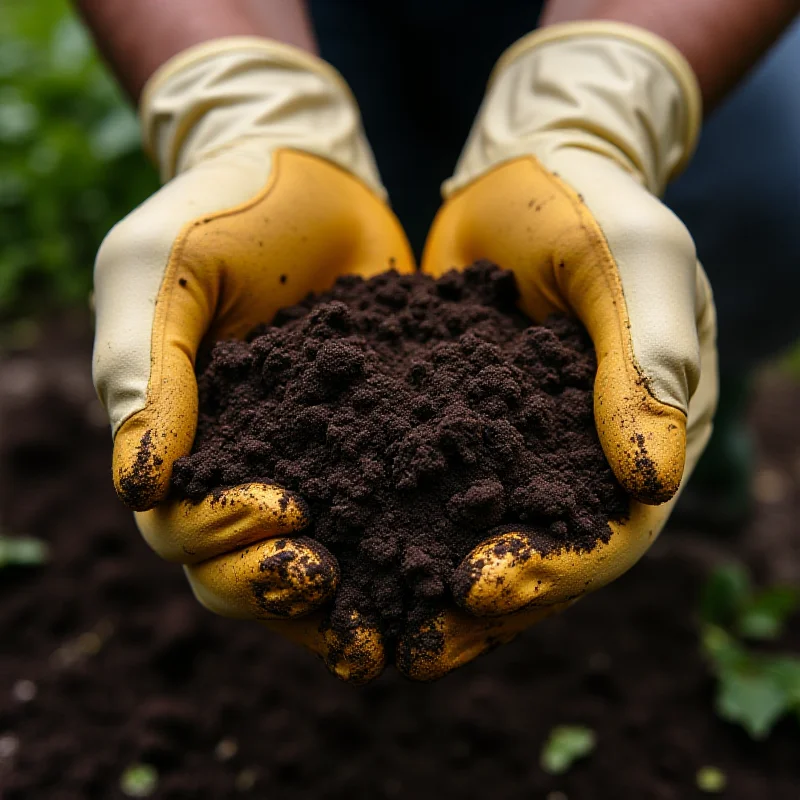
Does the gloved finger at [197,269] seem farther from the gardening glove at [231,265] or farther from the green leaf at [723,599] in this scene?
the green leaf at [723,599]

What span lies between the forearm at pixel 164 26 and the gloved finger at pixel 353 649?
4.12ft

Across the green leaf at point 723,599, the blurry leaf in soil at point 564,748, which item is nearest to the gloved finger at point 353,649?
the blurry leaf in soil at point 564,748

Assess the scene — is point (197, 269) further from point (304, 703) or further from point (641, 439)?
point (304, 703)

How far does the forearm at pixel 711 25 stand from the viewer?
1.65 meters

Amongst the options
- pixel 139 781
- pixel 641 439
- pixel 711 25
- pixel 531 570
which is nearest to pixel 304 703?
pixel 139 781

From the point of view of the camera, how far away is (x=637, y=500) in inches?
47.7

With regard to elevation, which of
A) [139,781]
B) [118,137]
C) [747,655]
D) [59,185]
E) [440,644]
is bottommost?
[747,655]

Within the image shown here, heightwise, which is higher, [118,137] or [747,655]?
[118,137]

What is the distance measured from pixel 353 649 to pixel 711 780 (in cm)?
109


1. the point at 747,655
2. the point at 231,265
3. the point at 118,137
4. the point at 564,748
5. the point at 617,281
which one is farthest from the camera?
the point at 118,137

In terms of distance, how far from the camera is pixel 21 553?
2.16 m

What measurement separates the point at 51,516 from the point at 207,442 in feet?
4.33

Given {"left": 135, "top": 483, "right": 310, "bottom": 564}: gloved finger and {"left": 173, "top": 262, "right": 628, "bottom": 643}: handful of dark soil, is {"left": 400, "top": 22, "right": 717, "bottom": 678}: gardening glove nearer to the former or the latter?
{"left": 173, "top": 262, "right": 628, "bottom": 643}: handful of dark soil

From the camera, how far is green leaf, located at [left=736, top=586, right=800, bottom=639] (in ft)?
7.05
